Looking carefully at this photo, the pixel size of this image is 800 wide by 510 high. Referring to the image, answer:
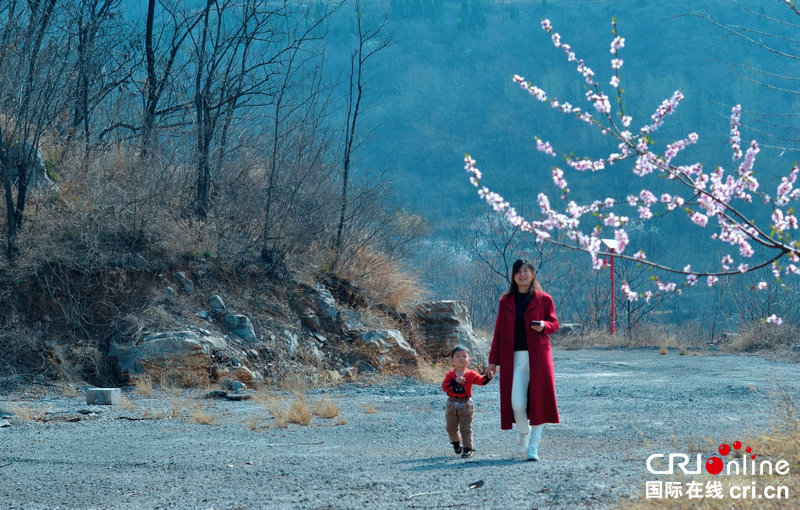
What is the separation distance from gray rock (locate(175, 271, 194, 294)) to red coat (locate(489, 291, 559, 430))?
27.8 ft

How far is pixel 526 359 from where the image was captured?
6.66m

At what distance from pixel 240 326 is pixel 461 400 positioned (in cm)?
787


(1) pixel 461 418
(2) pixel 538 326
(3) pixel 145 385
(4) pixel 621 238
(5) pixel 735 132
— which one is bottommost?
(3) pixel 145 385

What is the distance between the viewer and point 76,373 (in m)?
12.6

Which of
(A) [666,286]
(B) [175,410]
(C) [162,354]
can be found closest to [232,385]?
(C) [162,354]

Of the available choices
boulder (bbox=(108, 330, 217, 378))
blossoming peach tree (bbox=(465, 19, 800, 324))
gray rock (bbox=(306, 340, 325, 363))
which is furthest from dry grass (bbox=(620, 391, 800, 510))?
gray rock (bbox=(306, 340, 325, 363))

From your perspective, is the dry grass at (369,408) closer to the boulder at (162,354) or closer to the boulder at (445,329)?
the boulder at (162,354)

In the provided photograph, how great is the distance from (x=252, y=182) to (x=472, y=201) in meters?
58.1

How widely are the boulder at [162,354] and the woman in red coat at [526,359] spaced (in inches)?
278

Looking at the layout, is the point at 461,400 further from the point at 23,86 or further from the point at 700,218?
the point at 23,86

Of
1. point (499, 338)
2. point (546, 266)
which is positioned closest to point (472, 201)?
point (546, 266)

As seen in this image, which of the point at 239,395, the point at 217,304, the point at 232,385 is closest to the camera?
the point at 239,395

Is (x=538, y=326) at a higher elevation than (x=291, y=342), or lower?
higher

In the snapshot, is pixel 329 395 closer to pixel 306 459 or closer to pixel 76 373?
pixel 76 373
